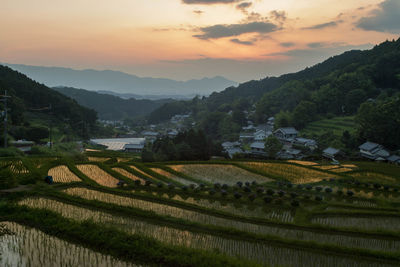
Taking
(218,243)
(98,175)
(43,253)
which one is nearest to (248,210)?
(218,243)

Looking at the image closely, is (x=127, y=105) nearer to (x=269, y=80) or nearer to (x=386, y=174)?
(x=269, y=80)

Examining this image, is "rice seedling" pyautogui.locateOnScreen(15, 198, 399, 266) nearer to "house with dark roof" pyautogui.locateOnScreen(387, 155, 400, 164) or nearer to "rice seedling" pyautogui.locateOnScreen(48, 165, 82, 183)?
"rice seedling" pyautogui.locateOnScreen(48, 165, 82, 183)

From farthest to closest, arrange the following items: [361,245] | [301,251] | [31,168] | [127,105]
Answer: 1. [127,105]
2. [31,168]
3. [361,245]
4. [301,251]

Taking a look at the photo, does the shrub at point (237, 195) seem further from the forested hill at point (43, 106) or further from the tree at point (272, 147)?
the forested hill at point (43, 106)

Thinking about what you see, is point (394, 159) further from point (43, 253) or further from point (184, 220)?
point (43, 253)

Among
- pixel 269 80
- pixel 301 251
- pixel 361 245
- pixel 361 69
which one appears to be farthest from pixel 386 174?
pixel 269 80

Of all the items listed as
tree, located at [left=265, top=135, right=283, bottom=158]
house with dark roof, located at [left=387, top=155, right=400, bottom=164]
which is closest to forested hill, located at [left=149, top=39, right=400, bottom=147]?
house with dark roof, located at [left=387, top=155, right=400, bottom=164]
